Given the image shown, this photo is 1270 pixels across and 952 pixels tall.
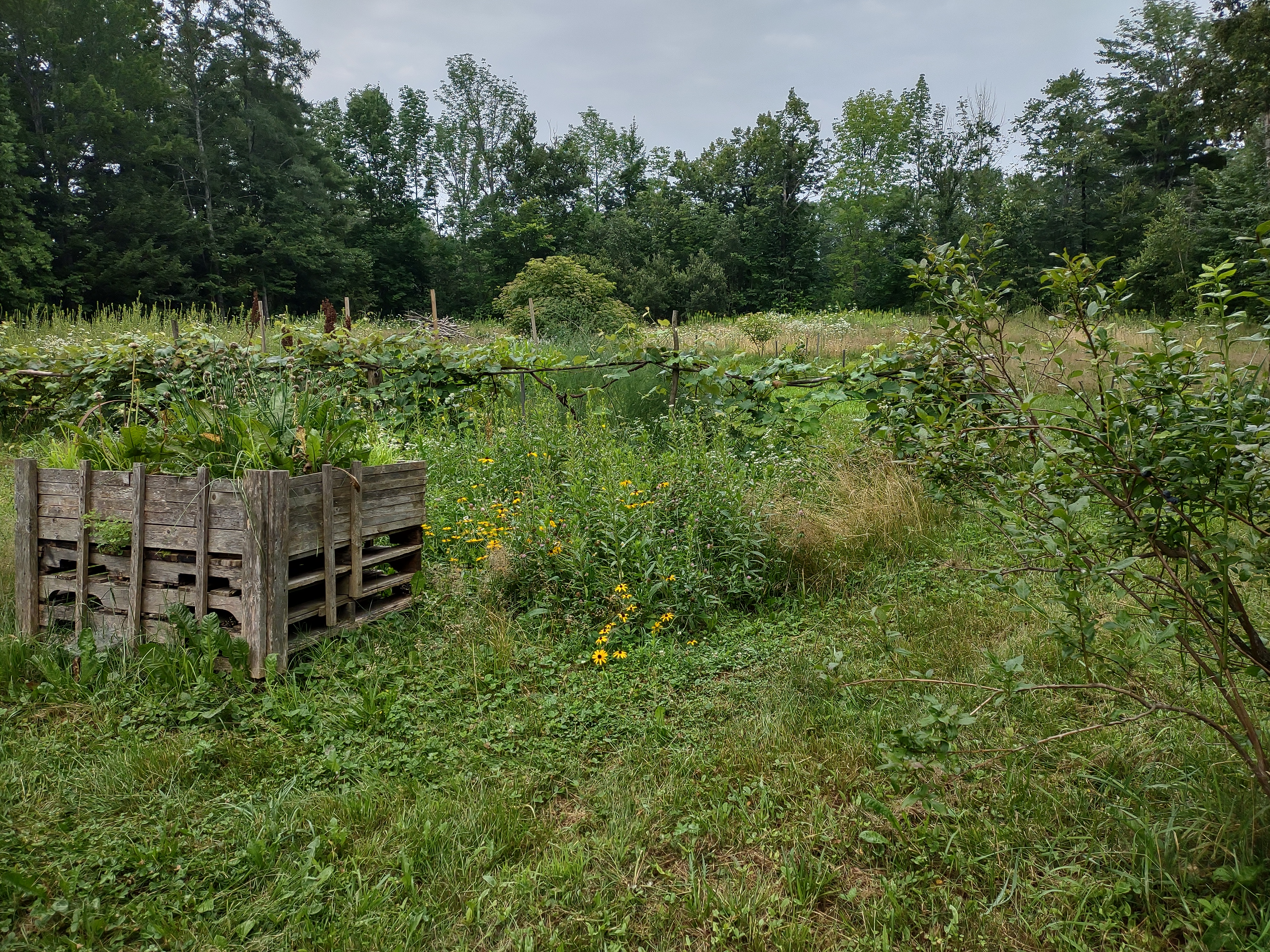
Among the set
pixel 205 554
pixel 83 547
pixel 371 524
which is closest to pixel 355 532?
pixel 371 524

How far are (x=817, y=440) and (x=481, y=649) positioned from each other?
11.9 ft

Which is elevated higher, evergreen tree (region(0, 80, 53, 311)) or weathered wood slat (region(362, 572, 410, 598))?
evergreen tree (region(0, 80, 53, 311))

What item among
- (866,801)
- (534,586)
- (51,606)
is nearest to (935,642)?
(866,801)

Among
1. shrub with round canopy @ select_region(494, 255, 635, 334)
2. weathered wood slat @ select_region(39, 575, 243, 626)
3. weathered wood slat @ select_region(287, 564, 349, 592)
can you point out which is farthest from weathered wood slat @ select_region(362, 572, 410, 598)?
shrub with round canopy @ select_region(494, 255, 635, 334)

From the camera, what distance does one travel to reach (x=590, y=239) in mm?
37250

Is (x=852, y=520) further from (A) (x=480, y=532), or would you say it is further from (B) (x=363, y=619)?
(B) (x=363, y=619)

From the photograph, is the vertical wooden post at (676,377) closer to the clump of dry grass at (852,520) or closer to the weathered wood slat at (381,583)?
the clump of dry grass at (852,520)

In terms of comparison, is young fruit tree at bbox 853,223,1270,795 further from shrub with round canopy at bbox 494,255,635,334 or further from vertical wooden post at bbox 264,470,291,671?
shrub with round canopy at bbox 494,255,635,334

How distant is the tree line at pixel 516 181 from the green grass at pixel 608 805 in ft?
55.8

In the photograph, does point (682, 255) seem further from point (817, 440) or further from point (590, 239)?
point (817, 440)

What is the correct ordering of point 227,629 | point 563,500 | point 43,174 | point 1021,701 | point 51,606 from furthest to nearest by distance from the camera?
1. point 43,174
2. point 563,500
3. point 51,606
4. point 227,629
5. point 1021,701

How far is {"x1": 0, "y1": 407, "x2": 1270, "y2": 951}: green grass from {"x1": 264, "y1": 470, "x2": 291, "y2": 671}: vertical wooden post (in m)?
0.16

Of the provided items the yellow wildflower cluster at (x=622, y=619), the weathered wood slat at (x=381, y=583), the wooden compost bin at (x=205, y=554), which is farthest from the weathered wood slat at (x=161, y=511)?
the yellow wildflower cluster at (x=622, y=619)

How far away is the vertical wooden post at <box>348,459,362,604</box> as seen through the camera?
10.4 feet
